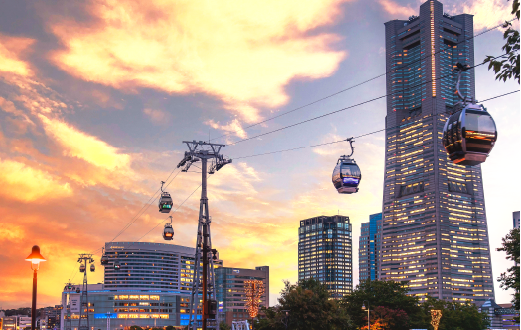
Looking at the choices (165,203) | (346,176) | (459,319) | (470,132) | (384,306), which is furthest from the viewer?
(459,319)

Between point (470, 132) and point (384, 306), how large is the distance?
74396 mm

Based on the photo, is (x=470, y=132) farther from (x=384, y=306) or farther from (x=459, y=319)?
(x=459, y=319)

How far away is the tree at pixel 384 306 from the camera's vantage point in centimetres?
8156

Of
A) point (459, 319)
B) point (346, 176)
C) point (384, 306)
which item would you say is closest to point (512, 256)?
point (346, 176)

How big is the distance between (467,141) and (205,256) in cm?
2443

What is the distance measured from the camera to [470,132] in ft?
51.4

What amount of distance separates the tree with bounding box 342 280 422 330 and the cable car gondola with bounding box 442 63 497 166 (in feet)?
221

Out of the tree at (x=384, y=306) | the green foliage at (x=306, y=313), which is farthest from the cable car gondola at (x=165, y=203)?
the tree at (x=384, y=306)

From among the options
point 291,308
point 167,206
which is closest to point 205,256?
point 167,206

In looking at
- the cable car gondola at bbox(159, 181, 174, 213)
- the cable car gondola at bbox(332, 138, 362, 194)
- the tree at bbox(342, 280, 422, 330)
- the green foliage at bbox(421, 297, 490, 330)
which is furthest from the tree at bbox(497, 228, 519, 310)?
the green foliage at bbox(421, 297, 490, 330)

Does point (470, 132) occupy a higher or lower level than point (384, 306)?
higher

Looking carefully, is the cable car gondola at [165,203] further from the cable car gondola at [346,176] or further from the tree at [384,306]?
the tree at [384,306]

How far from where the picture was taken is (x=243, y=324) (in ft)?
206

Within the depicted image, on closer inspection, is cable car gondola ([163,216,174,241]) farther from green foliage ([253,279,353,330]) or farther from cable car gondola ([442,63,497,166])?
cable car gondola ([442,63,497,166])
